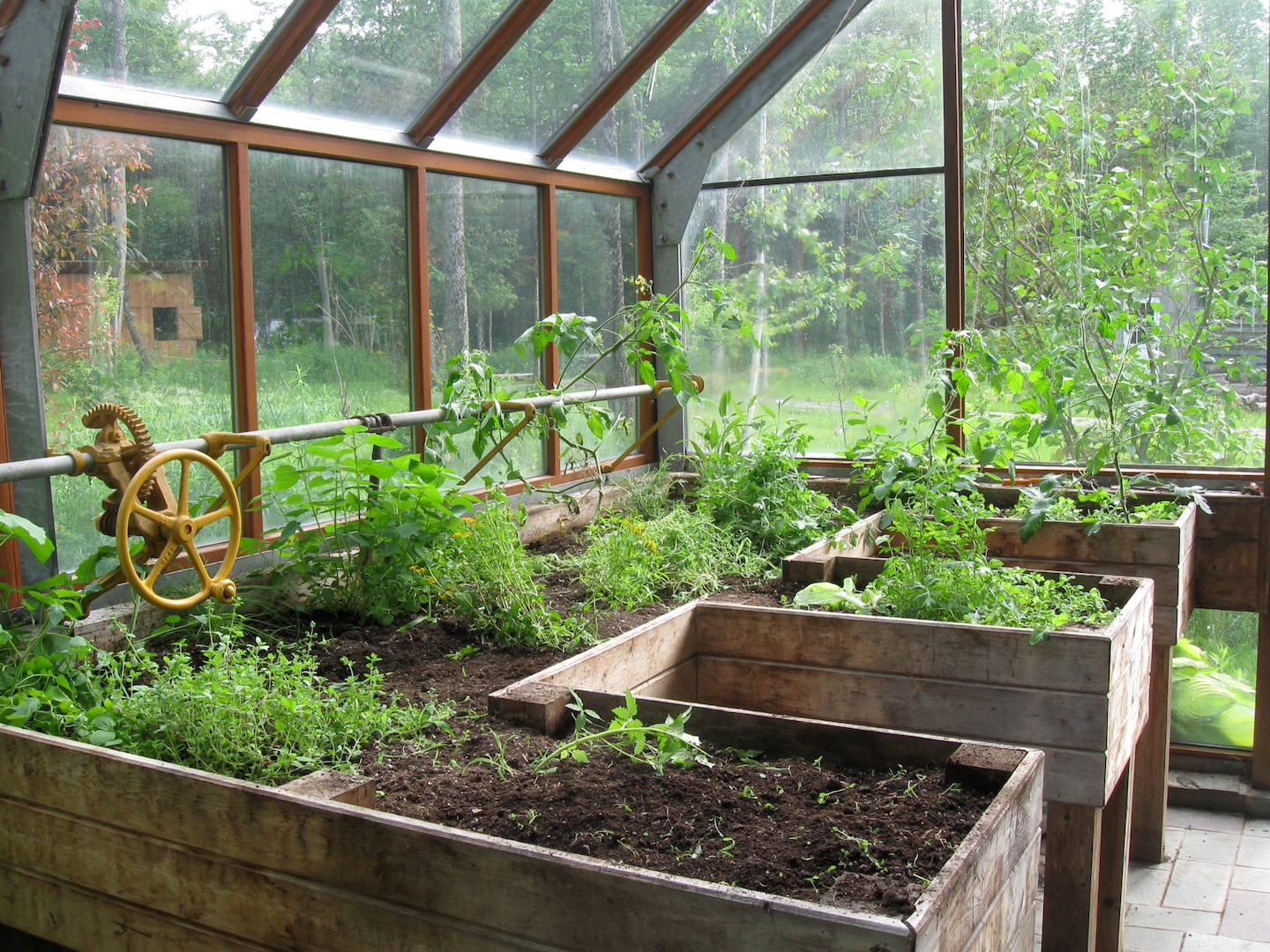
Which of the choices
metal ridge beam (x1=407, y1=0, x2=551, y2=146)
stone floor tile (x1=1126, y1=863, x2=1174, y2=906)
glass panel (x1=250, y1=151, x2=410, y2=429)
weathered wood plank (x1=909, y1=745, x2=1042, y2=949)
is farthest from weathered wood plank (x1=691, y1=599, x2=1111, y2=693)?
metal ridge beam (x1=407, y1=0, x2=551, y2=146)

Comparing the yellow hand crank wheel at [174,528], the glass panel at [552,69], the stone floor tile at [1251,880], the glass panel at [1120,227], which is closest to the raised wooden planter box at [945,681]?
the yellow hand crank wheel at [174,528]

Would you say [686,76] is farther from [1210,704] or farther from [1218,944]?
[1218,944]

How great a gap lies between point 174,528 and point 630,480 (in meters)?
2.55

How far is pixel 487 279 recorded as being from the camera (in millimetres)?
4742

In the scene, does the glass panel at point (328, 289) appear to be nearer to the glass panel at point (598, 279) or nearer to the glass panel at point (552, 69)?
the glass panel at point (552, 69)

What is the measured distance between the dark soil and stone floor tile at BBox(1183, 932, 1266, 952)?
2364 mm

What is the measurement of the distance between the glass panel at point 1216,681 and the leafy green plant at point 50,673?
14.0ft

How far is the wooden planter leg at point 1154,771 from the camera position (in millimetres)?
4102

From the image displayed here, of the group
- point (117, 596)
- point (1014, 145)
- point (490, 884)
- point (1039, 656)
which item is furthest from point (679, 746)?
point (1014, 145)

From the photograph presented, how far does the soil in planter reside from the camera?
5.32 ft

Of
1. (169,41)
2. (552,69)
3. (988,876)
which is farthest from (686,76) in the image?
(988,876)

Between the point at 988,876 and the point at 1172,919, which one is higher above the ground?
the point at 988,876

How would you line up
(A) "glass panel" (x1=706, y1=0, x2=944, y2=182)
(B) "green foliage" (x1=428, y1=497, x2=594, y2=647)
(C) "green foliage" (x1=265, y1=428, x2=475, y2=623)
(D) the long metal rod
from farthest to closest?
(A) "glass panel" (x1=706, y1=0, x2=944, y2=182), (C) "green foliage" (x1=265, y1=428, x2=475, y2=623), (B) "green foliage" (x1=428, y1=497, x2=594, y2=647), (D) the long metal rod

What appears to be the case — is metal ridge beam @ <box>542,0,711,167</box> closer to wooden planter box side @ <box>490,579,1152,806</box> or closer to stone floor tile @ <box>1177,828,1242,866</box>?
wooden planter box side @ <box>490,579,1152,806</box>
